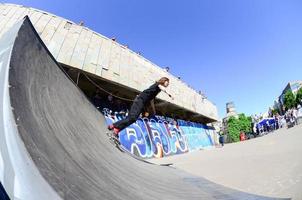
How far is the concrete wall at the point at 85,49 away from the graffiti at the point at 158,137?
1996 mm

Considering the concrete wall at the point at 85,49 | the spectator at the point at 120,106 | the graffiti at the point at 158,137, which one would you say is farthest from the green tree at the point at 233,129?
the spectator at the point at 120,106

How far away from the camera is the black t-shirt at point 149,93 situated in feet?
17.6

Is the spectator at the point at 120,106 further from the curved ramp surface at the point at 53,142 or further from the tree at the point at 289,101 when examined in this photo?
the tree at the point at 289,101

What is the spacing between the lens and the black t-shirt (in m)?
5.37

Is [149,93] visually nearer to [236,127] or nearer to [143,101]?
[143,101]

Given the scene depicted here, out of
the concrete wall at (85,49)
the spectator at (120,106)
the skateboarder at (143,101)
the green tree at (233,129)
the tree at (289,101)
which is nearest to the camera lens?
the skateboarder at (143,101)

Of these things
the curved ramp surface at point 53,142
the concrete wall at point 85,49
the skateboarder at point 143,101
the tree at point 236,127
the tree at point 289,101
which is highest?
the tree at point 289,101

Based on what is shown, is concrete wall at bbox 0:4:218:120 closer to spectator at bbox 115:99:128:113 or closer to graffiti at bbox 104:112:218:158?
spectator at bbox 115:99:128:113

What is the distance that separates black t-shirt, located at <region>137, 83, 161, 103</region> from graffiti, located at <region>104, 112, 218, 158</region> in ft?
27.6

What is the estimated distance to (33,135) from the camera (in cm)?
171

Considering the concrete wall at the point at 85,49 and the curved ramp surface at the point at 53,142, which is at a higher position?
the concrete wall at the point at 85,49

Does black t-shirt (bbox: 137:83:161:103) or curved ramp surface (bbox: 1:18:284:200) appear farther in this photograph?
black t-shirt (bbox: 137:83:161:103)

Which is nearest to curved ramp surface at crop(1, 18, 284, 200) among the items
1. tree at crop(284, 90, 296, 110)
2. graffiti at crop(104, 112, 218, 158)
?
graffiti at crop(104, 112, 218, 158)

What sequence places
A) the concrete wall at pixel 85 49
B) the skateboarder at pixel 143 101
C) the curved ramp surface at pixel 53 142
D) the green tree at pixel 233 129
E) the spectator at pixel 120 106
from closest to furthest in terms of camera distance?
the curved ramp surface at pixel 53 142
the skateboarder at pixel 143 101
the concrete wall at pixel 85 49
the spectator at pixel 120 106
the green tree at pixel 233 129
